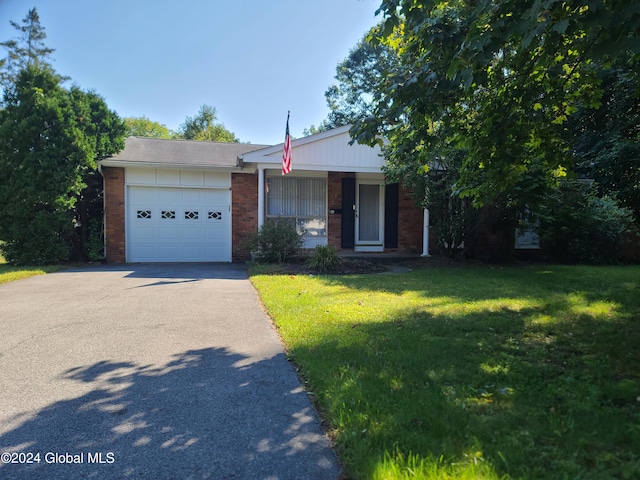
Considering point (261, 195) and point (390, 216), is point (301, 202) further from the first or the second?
point (390, 216)

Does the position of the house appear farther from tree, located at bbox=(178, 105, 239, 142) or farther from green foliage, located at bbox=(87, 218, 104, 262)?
tree, located at bbox=(178, 105, 239, 142)

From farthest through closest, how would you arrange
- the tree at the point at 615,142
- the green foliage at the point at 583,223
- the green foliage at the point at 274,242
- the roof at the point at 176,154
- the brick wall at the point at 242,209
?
the brick wall at the point at 242,209 → the roof at the point at 176,154 → the green foliage at the point at 583,223 → the green foliage at the point at 274,242 → the tree at the point at 615,142

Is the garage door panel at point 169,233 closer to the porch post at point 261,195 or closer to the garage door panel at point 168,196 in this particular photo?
the garage door panel at point 168,196

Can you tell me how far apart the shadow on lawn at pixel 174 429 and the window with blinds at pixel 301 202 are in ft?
32.5

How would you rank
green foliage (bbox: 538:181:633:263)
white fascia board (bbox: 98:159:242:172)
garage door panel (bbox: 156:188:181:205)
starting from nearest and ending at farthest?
green foliage (bbox: 538:181:633:263)
white fascia board (bbox: 98:159:242:172)
garage door panel (bbox: 156:188:181:205)

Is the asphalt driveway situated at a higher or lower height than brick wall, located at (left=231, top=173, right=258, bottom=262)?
lower

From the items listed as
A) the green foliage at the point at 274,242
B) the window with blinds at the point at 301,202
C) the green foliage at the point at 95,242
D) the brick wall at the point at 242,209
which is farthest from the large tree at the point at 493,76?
the green foliage at the point at 95,242

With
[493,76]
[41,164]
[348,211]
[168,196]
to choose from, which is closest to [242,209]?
[168,196]

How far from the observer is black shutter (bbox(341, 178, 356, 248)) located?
535 inches

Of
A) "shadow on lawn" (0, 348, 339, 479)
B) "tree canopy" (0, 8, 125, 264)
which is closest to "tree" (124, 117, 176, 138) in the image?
"tree canopy" (0, 8, 125, 264)

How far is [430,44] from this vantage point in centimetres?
402

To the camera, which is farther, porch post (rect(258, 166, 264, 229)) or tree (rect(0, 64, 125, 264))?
porch post (rect(258, 166, 264, 229))

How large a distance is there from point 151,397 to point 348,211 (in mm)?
10954

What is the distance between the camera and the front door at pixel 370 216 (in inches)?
545
